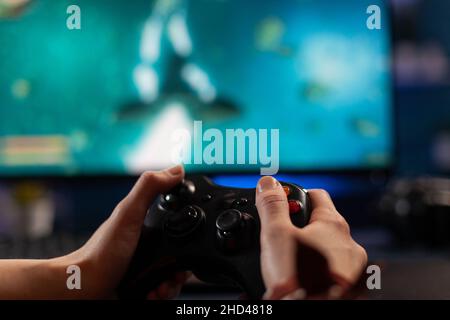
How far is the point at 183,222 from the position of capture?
0.36 metres

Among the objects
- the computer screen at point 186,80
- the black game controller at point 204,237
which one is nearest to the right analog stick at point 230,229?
the black game controller at point 204,237

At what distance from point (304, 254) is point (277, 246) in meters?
0.02

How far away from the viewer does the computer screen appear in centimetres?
77

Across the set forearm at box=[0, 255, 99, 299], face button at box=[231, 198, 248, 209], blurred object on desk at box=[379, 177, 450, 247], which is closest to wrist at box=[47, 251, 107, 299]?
forearm at box=[0, 255, 99, 299]

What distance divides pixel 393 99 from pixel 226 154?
395 millimetres

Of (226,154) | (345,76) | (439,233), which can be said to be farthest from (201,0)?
(439,233)

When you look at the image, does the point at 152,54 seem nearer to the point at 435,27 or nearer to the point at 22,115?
the point at 22,115

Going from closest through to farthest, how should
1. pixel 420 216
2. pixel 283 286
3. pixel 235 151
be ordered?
pixel 283 286
pixel 235 151
pixel 420 216

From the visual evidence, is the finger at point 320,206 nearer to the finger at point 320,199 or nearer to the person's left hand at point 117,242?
the finger at point 320,199

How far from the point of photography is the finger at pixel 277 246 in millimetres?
308

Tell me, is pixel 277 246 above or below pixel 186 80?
below

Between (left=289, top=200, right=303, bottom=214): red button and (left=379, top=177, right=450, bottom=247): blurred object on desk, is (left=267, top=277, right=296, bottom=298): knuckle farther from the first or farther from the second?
(left=379, top=177, right=450, bottom=247): blurred object on desk

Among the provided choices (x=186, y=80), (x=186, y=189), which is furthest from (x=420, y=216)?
(x=186, y=189)

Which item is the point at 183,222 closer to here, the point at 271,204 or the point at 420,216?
the point at 271,204
